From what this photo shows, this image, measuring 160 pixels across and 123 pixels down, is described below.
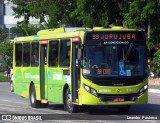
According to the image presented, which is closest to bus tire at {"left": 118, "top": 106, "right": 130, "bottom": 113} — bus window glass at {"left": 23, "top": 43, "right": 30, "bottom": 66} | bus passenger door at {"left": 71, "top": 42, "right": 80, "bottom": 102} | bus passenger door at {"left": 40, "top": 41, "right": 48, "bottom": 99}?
bus passenger door at {"left": 71, "top": 42, "right": 80, "bottom": 102}

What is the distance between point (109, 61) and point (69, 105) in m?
2.20

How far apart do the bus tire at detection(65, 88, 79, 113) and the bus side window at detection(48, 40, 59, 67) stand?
1.38 metres

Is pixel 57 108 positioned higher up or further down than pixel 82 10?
further down

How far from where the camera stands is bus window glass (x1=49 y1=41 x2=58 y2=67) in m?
21.5

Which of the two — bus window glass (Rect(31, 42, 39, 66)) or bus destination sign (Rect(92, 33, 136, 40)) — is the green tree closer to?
bus window glass (Rect(31, 42, 39, 66))

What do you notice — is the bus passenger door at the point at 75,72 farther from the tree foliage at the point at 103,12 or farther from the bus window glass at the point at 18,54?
the tree foliage at the point at 103,12

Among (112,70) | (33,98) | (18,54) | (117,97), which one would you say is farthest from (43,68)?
(117,97)

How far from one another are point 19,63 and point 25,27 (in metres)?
42.0

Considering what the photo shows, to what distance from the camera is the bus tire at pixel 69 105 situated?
20125 mm

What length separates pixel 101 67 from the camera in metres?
19.3

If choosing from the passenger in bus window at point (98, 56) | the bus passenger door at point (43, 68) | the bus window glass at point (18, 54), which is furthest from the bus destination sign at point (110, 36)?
the bus window glass at point (18, 54)

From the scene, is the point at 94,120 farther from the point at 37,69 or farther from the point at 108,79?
the point at 37,69

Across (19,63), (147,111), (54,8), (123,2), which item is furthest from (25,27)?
(147,111)

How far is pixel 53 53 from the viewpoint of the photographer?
71.4ft
